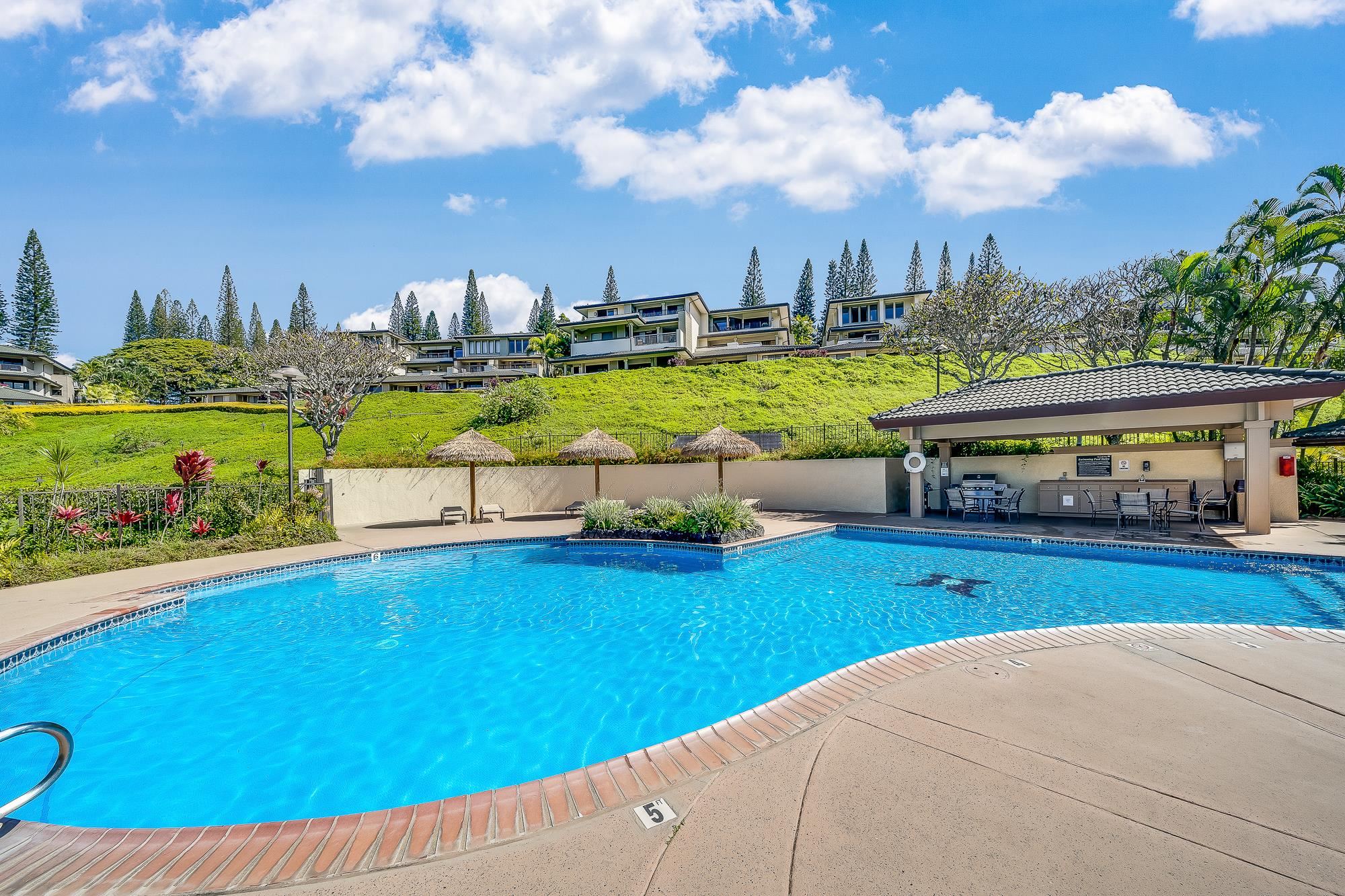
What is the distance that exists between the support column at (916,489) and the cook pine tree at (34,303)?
269 ft

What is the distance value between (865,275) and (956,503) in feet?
222

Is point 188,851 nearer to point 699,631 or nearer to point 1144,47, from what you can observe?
point 699,631

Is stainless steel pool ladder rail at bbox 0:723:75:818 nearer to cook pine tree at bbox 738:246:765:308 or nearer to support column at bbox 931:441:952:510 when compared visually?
support column at bbox 931:441:952:510

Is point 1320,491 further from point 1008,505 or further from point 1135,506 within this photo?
point 1008,505

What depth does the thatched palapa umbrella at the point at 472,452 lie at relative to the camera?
16.2 meters

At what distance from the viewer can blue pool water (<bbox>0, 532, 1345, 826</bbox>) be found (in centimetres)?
392

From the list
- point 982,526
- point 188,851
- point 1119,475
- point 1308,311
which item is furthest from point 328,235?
point 1308,311

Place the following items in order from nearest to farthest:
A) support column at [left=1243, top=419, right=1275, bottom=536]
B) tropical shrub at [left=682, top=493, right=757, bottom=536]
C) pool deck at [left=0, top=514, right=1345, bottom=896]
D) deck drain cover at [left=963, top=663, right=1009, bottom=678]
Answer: pool deck at [left=0, top=514, right=1345, bottom=896] < deck drain cover at [left=963, top=663, right=1009, bottom=678] < support column at [left=1243, top=419, right=1275, bottom=536] < tropical shrub at [left=682, top=493, right=757, bottom=536]

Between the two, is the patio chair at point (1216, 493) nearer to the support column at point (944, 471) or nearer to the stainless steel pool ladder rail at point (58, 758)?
the support column at point (944, 471)

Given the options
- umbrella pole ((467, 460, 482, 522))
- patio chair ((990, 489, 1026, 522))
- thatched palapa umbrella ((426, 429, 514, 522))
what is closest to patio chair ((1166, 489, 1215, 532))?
patio chair ((990, 489, 1026, 522))

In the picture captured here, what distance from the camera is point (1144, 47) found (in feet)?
35.1

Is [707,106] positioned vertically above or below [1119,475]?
above

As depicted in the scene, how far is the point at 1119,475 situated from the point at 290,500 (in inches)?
811

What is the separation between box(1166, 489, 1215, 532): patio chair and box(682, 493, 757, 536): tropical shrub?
931 cm
